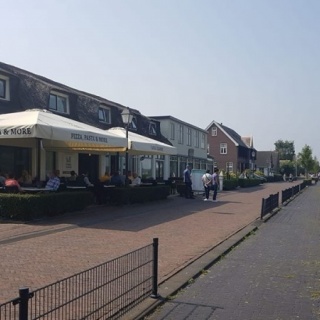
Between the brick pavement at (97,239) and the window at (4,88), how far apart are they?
8.13 m

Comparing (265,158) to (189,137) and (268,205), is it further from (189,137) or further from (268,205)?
(268,205)

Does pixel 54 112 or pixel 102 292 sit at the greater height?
pixel 54 112

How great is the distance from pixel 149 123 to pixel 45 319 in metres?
33.8

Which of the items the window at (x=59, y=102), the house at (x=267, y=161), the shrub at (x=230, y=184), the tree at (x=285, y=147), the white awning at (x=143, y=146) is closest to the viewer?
the white awning at (x=143, y=146)

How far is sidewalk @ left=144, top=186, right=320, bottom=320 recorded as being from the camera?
19.0 feet

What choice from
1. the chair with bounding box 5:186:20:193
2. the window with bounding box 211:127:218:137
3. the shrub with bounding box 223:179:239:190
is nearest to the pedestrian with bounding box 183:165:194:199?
the shrub with bounding box 223:179:239:190

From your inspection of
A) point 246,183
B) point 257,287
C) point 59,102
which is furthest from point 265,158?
point 257,287

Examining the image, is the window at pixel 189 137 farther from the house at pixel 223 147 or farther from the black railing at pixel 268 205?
the house at pixel 223 147

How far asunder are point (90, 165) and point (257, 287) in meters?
23.1

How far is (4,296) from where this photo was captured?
6.16m

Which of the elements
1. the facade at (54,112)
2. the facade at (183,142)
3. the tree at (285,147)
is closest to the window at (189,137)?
the facade at (183,142)

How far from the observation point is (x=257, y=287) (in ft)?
23.3

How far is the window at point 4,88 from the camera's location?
22484 mm

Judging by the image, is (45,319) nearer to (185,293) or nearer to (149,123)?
(185,293)
